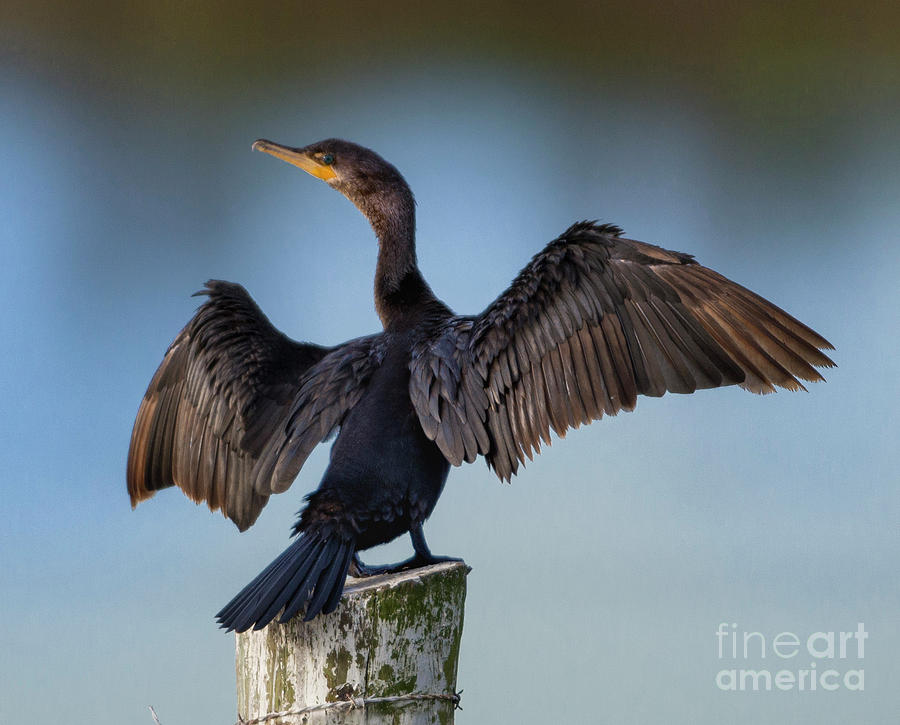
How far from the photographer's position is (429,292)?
95.7 inches

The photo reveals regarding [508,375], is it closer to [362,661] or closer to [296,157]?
[362,661]

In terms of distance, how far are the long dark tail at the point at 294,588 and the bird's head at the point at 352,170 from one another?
1.11m

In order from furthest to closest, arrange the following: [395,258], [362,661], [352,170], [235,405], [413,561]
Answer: [352,170]
[395,258]
[235,405]
[413,561]
[362,661]

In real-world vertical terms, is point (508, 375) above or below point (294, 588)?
above

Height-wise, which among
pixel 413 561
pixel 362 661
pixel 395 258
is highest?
Result: pixel 395 258

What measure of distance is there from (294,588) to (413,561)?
1.27 feet

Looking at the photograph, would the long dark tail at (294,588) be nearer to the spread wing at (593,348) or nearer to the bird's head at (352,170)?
the spread wing at (593,348)

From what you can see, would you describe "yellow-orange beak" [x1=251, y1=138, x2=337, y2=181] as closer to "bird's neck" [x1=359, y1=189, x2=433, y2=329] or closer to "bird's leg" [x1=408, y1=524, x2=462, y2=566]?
"bird's neck" [x1=359, y1=189, x2=433, y2=329]

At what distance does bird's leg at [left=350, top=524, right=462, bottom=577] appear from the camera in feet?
6.39

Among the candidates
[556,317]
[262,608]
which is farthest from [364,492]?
[556,317]

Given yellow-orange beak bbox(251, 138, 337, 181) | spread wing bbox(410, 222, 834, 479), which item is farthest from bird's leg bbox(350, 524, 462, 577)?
yellow-orange beak bbox(251, 138, 337, 181)

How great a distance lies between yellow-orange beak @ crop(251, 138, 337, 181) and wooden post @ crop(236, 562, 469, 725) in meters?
1.36

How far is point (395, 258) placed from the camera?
2.48 meters

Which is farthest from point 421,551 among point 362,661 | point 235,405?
point 235,405
